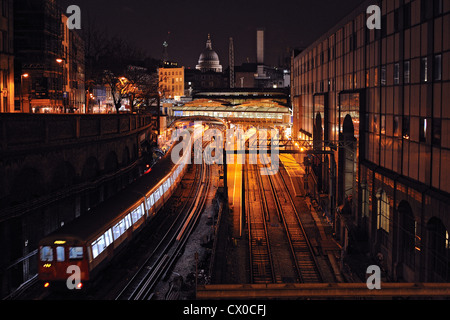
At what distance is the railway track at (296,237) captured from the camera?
2132 centimetres

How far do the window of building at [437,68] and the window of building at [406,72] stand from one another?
2.67m

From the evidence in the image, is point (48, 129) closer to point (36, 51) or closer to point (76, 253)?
point (76, 253)

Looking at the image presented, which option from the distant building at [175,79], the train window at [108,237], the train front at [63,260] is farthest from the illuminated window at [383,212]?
the distant building at [175,79]

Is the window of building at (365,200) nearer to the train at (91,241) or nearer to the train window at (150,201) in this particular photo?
the train window at (150,201)

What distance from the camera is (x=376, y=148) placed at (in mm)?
24875

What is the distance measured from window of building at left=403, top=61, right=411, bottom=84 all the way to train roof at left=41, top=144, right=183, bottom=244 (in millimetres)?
14109

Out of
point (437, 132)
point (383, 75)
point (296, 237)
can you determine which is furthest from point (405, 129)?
point (296, 237)

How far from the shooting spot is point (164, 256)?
22.5 m

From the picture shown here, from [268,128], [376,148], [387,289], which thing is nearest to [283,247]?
[376,148]

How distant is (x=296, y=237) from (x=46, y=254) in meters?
15.2

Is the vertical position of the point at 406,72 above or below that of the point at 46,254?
above

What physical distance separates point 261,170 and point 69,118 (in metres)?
32.1

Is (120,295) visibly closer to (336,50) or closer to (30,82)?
(336,50)

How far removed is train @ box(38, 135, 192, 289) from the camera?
653 inches
